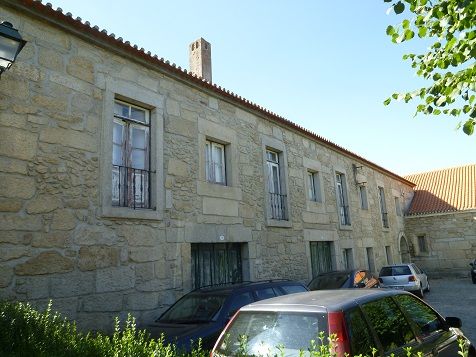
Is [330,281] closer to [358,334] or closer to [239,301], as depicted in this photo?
[239,301]

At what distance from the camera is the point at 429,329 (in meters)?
3.57

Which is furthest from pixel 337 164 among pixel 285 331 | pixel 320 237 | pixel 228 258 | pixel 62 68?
pixel 285 331

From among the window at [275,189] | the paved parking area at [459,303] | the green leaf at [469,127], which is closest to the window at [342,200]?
the paved parking area at [459,303]

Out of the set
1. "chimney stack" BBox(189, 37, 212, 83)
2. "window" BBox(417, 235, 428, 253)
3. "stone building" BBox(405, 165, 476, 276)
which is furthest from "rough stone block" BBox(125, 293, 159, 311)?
"window" BBox(417, 235, 428, 253)

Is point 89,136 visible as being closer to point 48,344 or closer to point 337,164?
point 48,344

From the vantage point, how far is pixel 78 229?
568cm

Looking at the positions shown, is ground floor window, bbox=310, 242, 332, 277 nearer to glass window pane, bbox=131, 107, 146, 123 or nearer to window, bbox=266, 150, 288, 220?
window, bbox=266, 150, 288, 220

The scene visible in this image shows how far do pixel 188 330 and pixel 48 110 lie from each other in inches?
150

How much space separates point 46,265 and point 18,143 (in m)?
1.74

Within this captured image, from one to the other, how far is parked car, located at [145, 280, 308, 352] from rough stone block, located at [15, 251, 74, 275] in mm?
1557

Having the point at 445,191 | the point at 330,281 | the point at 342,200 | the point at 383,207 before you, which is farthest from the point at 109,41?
the point at 445,191

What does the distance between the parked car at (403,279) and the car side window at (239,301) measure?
910 cm

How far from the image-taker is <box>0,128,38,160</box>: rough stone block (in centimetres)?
514

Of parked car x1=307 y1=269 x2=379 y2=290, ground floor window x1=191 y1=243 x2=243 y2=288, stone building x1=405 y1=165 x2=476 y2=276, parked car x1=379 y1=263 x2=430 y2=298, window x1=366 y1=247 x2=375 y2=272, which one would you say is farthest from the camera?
stone building x1=405 y1=165 x2=476 y2=276
